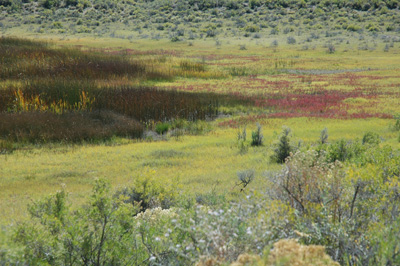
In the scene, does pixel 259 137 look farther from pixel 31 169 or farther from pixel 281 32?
pixel 281 32

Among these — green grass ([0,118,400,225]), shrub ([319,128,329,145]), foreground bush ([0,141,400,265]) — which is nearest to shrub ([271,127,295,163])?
green grass ([0,118,400,225])

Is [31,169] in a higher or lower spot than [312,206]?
lower

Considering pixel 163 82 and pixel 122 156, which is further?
pixel 163 82

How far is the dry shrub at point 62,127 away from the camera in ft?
43.3

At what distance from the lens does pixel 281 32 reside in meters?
62.3

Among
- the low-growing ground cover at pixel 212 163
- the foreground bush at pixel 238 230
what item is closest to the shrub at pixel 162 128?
the low-growing ground cover at pixel 212 163

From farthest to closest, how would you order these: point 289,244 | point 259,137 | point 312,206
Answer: point 259,137
point 312,206
point 289,244

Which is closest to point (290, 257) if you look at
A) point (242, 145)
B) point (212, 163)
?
point (212, 163)

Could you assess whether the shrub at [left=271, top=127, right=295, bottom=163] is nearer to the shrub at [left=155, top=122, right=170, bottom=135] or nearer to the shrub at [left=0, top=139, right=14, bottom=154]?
the shrub at [left=155, top=122, right=170, bottom=135]

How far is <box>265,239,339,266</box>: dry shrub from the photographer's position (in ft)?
9.12

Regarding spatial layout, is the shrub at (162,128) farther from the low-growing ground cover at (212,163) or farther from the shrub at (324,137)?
the shrub at (324,137)

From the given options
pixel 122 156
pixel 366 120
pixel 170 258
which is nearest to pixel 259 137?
pixel 122 156

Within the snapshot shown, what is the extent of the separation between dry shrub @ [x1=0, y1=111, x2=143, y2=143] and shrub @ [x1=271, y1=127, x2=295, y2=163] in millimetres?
5938

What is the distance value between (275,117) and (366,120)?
3.96 m
